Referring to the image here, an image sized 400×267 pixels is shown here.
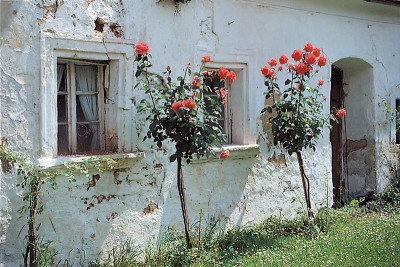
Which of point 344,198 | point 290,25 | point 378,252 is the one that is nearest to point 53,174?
point 378,252

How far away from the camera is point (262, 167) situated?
6.55 meters

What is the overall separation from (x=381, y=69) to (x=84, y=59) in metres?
5.50

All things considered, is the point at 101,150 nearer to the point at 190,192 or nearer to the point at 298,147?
the point at 190,192

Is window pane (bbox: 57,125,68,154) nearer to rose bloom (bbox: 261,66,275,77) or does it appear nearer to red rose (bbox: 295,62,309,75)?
rose bloom (bbox: 261,66,275,77)

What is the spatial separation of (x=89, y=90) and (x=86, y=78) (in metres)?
0.13

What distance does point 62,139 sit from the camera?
4941 mm

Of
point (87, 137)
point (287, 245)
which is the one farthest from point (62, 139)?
point (287, 245)

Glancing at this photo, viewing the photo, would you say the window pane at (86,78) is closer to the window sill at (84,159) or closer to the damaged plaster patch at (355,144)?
the window sill at (84,159)

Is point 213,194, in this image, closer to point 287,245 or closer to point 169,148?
point 169,148

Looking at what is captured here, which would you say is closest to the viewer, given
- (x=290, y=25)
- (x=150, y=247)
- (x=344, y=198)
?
(x=150, y=247)

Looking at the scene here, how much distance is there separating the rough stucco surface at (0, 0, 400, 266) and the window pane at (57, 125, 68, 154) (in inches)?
15.0

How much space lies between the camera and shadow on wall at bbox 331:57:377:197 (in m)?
8.41

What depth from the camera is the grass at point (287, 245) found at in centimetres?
499

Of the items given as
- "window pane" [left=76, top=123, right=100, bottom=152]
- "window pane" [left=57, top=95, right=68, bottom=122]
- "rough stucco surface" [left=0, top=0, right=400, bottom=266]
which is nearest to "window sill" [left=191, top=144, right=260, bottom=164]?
"rough stucco surface" [left=0, top=0, right=400, bottom=266]
